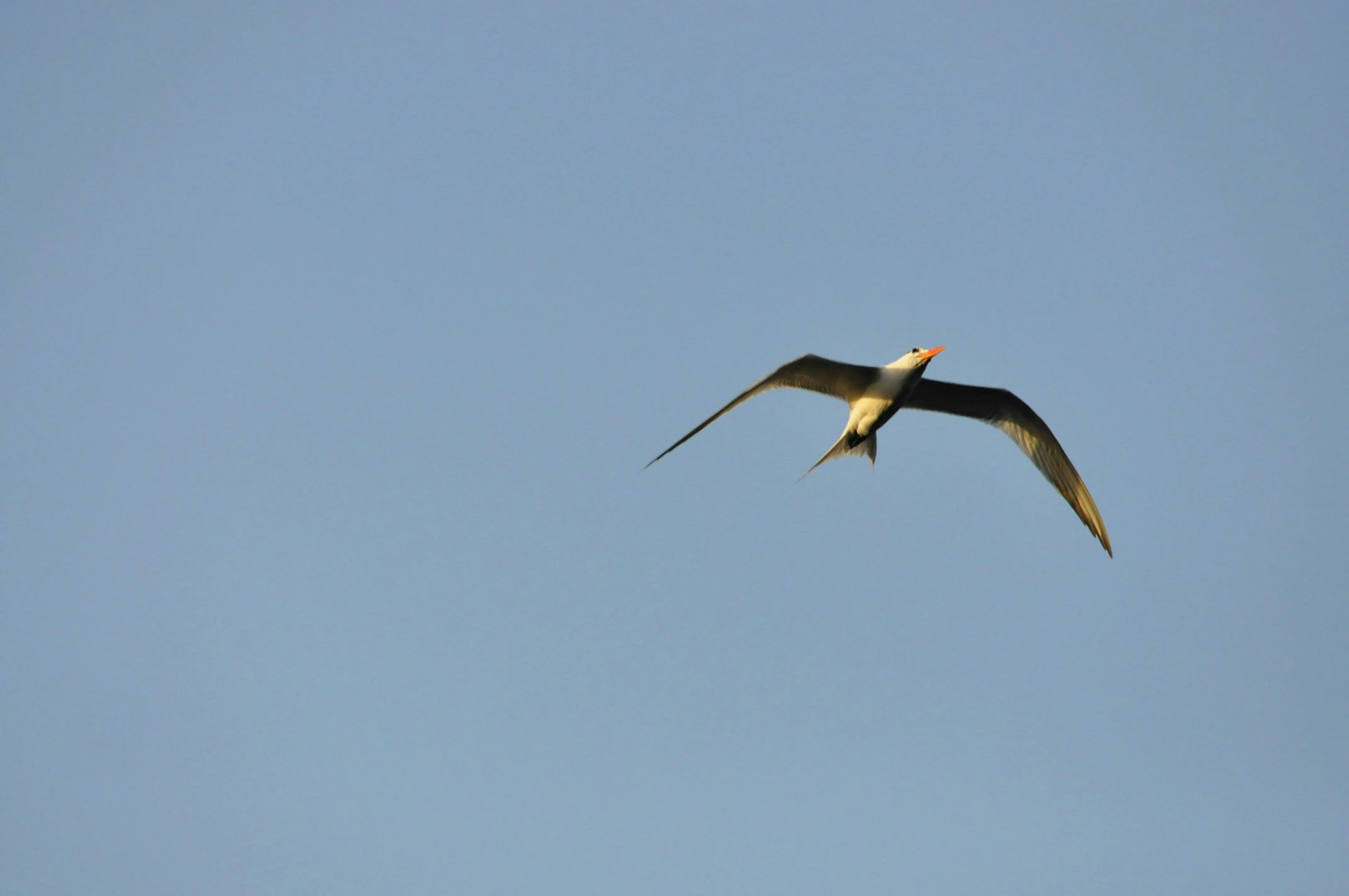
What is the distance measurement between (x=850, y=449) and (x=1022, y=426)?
4.00m

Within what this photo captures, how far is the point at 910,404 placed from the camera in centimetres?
2175

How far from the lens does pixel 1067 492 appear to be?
22.4 m

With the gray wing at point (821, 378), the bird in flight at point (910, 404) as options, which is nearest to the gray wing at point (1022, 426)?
the bird in flight at point (910, 404)

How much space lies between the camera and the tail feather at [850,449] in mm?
→ 20469

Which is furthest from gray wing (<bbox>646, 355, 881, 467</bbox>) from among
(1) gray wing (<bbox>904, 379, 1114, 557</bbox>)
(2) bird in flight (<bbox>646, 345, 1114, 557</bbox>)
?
(1) gray wing (<bbox>904, 379, 1114, 557</bbox>)

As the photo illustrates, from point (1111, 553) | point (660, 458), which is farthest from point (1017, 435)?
point (660, 458)

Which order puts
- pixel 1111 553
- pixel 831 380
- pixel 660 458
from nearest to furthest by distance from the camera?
pixel 660 458, pixel 831 380, pixel 1111 553

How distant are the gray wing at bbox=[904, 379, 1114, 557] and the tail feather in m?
1.56

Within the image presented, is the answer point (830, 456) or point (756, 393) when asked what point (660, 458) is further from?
point (830, 456)

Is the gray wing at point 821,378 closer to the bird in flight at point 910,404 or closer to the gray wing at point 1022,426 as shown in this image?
the bird in flight at point 910,404

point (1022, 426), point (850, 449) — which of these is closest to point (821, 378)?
point (850, 449)

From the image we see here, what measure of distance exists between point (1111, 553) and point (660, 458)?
9704 millimetres

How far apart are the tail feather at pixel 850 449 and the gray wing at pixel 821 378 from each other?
0.69 metres

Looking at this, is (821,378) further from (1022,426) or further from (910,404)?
(1022,426)
